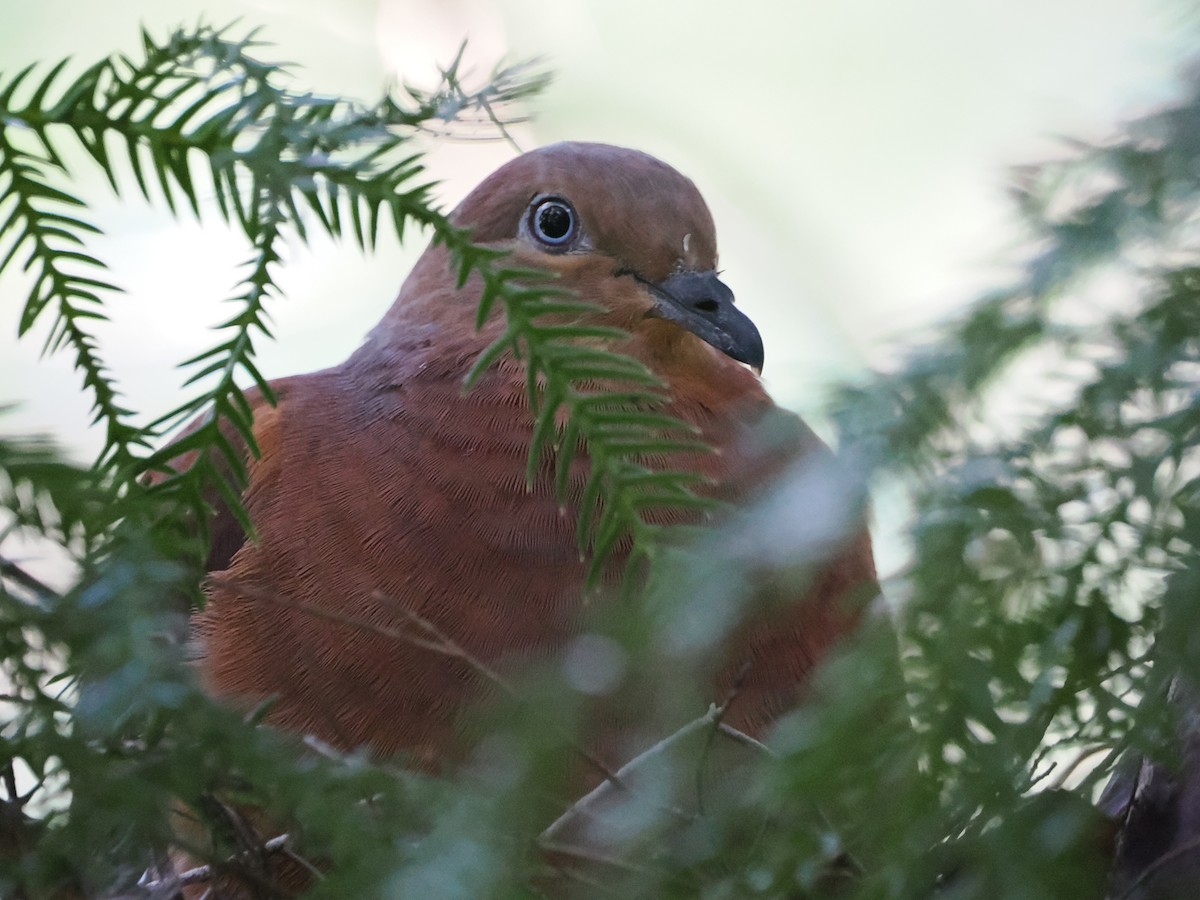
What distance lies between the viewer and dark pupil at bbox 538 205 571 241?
A: 165 cm

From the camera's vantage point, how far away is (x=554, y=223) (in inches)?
65.2

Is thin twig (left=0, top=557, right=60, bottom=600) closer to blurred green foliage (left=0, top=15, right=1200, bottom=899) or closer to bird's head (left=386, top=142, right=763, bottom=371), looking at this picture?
blurred green foliage (left=0, top=15, right=1200, bottom=899)

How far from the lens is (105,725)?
457mm

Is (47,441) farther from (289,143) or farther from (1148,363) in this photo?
(1148,363)

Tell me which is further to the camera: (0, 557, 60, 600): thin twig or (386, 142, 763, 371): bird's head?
(386, 142, 763, 371): bird's head

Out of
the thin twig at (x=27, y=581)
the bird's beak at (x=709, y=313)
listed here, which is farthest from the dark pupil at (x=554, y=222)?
the thin twig at (x=27, y=581)

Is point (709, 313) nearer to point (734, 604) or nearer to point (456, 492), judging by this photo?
point (456, 492)

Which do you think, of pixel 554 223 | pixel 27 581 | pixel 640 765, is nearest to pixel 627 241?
pixel 554 223

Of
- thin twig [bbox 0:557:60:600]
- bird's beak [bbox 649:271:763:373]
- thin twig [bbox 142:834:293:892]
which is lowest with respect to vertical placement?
thin twig [bbox 142:834:293:892]

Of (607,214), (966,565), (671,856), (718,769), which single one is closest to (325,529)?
(607,214)

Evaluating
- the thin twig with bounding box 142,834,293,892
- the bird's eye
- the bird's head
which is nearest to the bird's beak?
the bird's head

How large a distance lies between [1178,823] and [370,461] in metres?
0.90

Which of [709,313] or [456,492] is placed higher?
[709,313]

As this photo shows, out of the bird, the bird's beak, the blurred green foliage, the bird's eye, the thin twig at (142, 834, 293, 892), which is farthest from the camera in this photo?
the bird's eye
